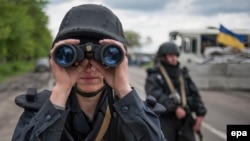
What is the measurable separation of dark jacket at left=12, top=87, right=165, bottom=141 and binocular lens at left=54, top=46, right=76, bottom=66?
0.62 ft

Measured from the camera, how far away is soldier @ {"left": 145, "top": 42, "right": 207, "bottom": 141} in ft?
16.2

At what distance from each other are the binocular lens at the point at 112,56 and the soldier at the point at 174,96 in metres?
2.82

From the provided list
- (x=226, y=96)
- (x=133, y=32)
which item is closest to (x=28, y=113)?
(x=226, y=96)

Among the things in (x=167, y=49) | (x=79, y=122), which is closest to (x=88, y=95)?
(x=79, y=122)

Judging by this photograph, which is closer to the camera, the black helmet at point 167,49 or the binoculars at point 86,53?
the binoculars at point 86,53

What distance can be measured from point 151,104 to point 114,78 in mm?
295

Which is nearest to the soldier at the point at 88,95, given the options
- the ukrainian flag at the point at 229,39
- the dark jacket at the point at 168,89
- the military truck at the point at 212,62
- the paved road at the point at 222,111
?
the dark jacket at the point at 168,89

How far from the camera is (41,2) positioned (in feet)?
156

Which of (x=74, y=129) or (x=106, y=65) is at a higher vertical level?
(x=106, y=65)

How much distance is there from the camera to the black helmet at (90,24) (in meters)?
2.18

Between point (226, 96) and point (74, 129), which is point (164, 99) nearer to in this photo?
point (74, 129)

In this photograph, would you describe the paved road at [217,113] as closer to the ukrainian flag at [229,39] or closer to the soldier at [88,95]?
the ukrainian flag at [229,39]

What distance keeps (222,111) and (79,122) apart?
11.5m

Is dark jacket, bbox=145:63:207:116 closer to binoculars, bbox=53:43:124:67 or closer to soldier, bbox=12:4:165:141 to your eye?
Result: soldier, bbox=12:4:165:141
